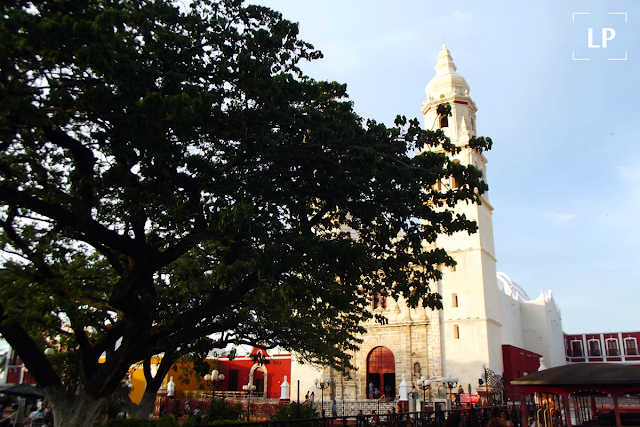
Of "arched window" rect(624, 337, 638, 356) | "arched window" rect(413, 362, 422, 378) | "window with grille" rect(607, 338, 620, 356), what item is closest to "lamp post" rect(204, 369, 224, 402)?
"arched window" rect(413, 362, 422, 378)

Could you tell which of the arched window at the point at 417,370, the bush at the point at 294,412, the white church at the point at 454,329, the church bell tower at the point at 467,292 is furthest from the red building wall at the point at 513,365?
the bush at the point at 294,412

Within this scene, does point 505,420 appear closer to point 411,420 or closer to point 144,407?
point 411,420

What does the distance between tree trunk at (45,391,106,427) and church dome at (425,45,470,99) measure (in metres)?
26.7

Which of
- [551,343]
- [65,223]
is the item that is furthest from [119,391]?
[551,343]

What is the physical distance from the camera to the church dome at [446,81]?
3075cm

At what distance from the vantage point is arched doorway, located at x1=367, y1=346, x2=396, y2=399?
27.4m

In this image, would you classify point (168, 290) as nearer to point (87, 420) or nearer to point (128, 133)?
point (87, 420)

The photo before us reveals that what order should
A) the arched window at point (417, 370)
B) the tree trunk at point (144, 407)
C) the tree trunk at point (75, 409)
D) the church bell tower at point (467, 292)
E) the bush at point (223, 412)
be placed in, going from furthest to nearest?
the arched window at point (417, 370), the church bell tower at point (467, 292), the bush at point (223, 412), the tree trunk at point (144, 407), the tree trunk at point (75, 409)

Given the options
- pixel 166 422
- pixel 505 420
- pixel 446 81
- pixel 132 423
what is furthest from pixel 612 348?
pixel 132 423

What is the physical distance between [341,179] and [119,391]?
11083 millimetres

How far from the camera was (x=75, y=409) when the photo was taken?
8727 millimetres

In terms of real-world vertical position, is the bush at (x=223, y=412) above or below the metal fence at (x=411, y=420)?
below

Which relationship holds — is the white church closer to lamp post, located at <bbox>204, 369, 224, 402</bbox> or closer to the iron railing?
lamp post, located at <bbox>204, 369, 224, 402</bbox>

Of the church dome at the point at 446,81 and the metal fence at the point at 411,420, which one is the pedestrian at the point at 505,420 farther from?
the church dome at the point at 446,81
